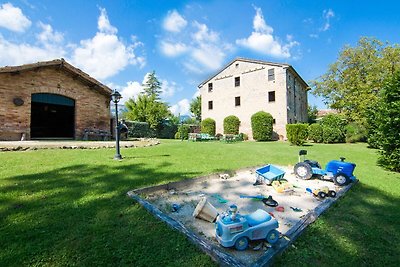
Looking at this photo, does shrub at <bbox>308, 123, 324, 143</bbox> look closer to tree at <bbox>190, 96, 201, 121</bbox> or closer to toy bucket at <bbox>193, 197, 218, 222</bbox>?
toy bucket at <bbox>193, 197, 218, 222</bbox>

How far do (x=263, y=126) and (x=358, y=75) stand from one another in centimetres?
1318

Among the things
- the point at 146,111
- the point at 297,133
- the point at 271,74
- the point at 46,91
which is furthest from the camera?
the point at 146,111

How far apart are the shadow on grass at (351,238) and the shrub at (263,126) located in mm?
17170

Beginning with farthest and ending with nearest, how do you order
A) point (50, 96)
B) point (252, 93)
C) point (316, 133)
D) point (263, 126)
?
point (252, 93), point (263, 126), point (316, 133), point (50, 96)

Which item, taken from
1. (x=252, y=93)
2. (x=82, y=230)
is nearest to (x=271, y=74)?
(x=252, y=93)

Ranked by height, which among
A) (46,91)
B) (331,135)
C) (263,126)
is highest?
(46,91)

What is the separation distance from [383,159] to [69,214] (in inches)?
354

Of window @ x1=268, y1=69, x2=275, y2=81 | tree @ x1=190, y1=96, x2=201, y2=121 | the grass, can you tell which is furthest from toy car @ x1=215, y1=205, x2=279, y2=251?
tree @ x1=190, y1=96, x2=201, y2=121

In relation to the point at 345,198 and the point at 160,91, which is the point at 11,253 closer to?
the point at 345,198

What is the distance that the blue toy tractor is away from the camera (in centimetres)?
469

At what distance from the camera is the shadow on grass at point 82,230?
6.74 feet

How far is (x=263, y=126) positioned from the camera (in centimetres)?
2062

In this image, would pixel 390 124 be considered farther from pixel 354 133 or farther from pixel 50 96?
pixel 50 96

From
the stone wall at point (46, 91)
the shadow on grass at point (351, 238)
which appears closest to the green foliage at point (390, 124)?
the shadow on grass at point (351, 238)
